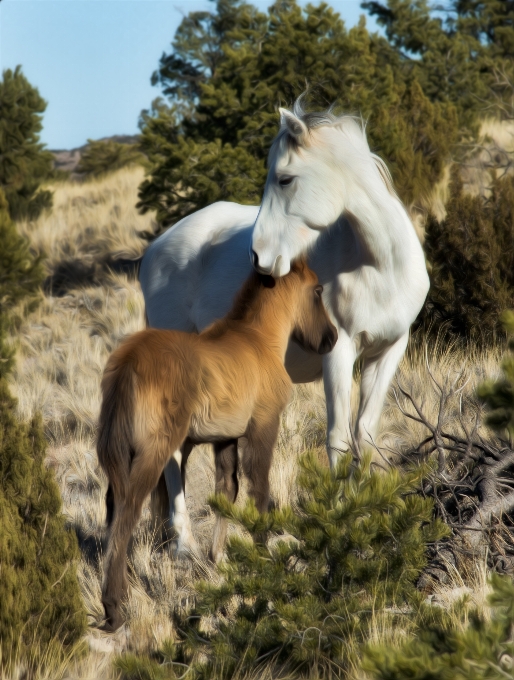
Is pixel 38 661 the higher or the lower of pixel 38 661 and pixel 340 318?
the lower

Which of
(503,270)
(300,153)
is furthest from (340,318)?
(503,270)

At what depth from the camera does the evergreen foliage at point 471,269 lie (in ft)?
25.9

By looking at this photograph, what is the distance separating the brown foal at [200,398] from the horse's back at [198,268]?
112 cm

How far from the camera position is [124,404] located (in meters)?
3.32

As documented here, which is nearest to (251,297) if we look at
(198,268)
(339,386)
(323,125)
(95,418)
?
(339,386)

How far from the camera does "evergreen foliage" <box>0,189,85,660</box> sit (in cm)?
312

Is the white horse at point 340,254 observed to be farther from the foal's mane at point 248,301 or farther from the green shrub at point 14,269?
the green shrub at point 14,269

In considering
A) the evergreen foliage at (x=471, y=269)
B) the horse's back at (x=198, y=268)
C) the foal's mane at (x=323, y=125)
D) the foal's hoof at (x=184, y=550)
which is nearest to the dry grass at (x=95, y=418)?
the foal's hoof at (x=184, y=550)

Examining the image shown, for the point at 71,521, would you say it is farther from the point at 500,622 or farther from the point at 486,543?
the point at 500,622

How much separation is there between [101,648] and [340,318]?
2351 millimetres

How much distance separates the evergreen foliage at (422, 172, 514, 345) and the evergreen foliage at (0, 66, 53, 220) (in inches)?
399

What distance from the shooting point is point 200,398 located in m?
3.55

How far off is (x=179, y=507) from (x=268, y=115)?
24.9 ft

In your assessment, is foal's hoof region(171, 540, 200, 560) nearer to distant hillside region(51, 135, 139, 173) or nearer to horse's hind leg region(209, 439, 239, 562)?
horse's hind leg region(209, 439, 239, 562)
